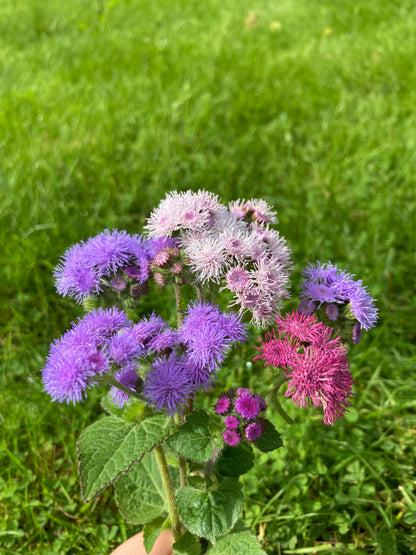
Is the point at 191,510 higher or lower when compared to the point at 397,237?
higher

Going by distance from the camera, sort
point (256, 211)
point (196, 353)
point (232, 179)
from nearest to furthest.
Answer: point (196, 353) → point (256, 211) → point (232, 179)

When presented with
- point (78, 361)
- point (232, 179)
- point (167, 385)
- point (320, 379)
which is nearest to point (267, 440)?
point (320, 379)

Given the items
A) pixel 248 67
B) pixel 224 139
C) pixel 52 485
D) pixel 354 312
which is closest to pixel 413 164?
pixel 224 139

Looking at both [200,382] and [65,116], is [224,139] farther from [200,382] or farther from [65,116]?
[200,382]

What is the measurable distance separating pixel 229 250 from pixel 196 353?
326mm

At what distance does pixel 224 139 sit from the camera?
3.87 metres

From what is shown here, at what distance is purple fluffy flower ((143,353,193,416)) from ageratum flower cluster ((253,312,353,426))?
0.24 metres

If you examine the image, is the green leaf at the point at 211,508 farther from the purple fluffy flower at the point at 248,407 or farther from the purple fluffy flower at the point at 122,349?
the purple fluffy flower at the point at 122,349

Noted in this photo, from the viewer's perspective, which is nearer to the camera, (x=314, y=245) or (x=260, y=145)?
(x=314, y=245)

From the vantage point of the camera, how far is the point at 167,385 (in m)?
1.23

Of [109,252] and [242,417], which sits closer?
[242,417]

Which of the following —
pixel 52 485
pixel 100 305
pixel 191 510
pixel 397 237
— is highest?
pixel 100 305

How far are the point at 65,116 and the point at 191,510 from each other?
3.43m

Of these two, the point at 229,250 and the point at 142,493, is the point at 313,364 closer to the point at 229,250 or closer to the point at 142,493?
the point at 229,250
